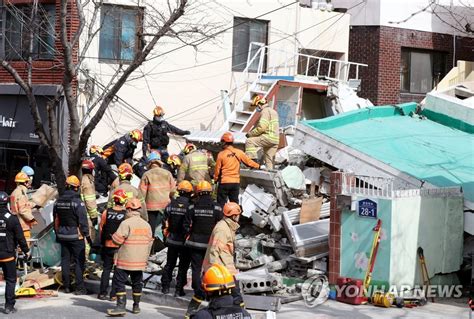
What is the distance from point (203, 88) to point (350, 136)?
7116mm

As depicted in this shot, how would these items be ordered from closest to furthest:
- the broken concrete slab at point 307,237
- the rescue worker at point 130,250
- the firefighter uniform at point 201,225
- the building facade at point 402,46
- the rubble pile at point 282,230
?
the rescue worker at point 130,250 < the firefighter uniform at point 201,225 < the rubble pile at point 282,230 < the broken concrete slab at point 307,237 < the building facade at point 402,46

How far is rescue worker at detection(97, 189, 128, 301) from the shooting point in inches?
510

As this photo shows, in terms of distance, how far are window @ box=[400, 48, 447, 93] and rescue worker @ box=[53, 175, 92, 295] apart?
15.8m

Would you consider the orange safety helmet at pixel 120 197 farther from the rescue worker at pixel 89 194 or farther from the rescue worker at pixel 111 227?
the rescue worker at pixel 89 194

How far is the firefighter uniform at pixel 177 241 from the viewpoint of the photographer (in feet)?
42.8

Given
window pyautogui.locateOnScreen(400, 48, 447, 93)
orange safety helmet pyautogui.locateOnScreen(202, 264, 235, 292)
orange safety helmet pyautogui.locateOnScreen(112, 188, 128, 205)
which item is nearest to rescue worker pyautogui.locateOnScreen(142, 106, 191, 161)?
orange safety helmet pyautogui.locateOnScreen(112, 188, 128, 205)

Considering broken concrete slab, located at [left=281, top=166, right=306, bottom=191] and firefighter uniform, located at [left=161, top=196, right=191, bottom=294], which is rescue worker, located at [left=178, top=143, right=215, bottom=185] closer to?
broken concrete slab, located at [left=281, top=166, right=306, bottom=191]

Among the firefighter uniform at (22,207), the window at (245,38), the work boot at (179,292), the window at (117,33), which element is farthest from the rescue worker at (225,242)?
the window at (245,38)

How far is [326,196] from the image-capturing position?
655 inches

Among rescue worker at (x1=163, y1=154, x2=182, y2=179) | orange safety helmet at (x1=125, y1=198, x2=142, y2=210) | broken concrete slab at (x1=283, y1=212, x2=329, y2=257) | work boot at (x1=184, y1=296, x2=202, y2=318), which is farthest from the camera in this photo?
rescue worker at (x1=163, y1=154, x2=182, y2=179)

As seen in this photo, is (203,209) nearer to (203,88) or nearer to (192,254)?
(192,254)

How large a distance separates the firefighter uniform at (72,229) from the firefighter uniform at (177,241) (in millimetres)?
1437

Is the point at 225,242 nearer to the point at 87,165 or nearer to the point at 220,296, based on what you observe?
the point at 220,296

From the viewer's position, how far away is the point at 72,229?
537 inches
